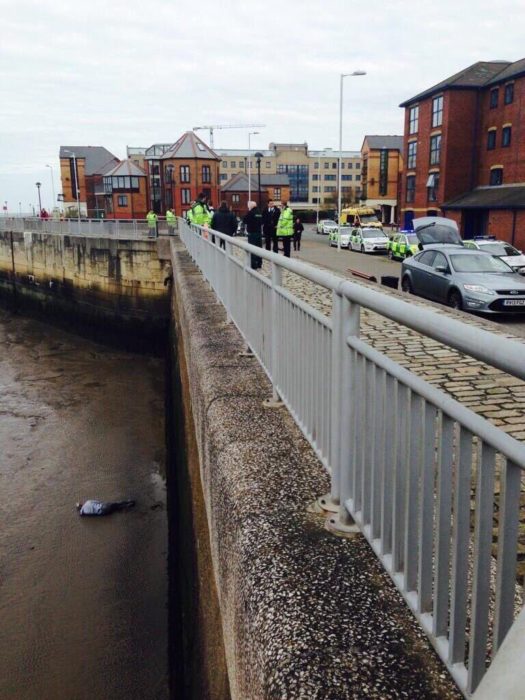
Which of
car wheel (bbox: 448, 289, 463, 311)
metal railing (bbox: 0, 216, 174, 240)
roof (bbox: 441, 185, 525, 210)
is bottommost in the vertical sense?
car wheel (bbox: 448, 289, 463, 311)

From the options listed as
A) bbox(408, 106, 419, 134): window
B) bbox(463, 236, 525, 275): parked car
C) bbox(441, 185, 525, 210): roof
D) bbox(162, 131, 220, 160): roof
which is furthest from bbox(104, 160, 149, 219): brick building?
bbox(463, 236, 525, 275): parked car

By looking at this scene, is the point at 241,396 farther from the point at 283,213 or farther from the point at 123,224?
the point at 123,224

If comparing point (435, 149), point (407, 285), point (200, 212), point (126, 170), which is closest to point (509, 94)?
point (435, 149)

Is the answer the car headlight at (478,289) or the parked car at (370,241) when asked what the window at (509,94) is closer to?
the parked car at (370,241)

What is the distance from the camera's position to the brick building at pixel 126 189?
257 ft

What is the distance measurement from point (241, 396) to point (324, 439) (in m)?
1.58

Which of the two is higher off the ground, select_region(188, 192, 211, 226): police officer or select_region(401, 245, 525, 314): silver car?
select_region(188, 192, 211, 226): police officer

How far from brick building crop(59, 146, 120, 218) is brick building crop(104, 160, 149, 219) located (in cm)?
1968

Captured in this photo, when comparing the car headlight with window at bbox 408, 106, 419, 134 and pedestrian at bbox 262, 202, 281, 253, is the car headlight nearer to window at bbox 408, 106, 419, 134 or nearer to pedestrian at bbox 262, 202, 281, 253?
pedestrian at bbox 262, 202, 281, 253

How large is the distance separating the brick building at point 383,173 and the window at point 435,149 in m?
30.1

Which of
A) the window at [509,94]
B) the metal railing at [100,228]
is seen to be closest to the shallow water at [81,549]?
the metal railing at [100,228]

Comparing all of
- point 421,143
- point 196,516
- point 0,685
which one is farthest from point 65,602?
point 421,143

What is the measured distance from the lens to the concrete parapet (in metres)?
1.77

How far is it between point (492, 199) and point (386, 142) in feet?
149
